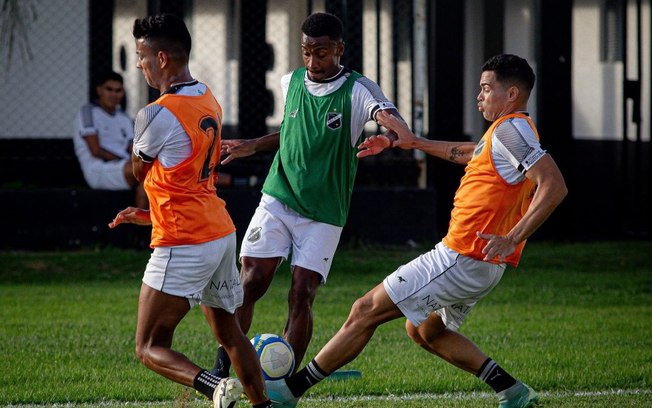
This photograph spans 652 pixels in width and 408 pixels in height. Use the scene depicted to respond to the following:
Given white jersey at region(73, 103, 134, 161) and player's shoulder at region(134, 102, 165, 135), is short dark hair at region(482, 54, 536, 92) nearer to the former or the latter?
player's shoulder at region(134, 102, 165, 135)

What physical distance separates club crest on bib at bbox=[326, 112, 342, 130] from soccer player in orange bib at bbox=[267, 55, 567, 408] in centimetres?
78

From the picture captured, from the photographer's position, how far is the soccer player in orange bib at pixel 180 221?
17.7ft

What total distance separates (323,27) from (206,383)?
2398mm

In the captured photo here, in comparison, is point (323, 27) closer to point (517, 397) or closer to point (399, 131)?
point (399, 131)

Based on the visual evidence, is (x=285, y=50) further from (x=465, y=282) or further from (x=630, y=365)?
(x=465, y=282)

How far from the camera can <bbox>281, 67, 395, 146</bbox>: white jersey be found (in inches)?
268

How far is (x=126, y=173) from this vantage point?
12.5 metres

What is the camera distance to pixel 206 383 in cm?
528

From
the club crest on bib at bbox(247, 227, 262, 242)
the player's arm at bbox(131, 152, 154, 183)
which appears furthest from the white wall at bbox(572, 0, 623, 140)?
the player's arm at bbox(131, 152, 154, 183)

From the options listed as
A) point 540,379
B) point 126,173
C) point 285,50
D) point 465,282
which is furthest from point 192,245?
Answer: point 285,50

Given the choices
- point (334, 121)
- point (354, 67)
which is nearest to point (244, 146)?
point (334, 121)

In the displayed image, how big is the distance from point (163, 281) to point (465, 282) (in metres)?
1.48

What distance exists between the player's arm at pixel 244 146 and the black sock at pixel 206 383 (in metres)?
1.69

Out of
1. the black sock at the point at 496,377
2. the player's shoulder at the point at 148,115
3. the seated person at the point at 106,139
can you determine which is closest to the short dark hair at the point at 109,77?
the seated person at the point at 106,139
